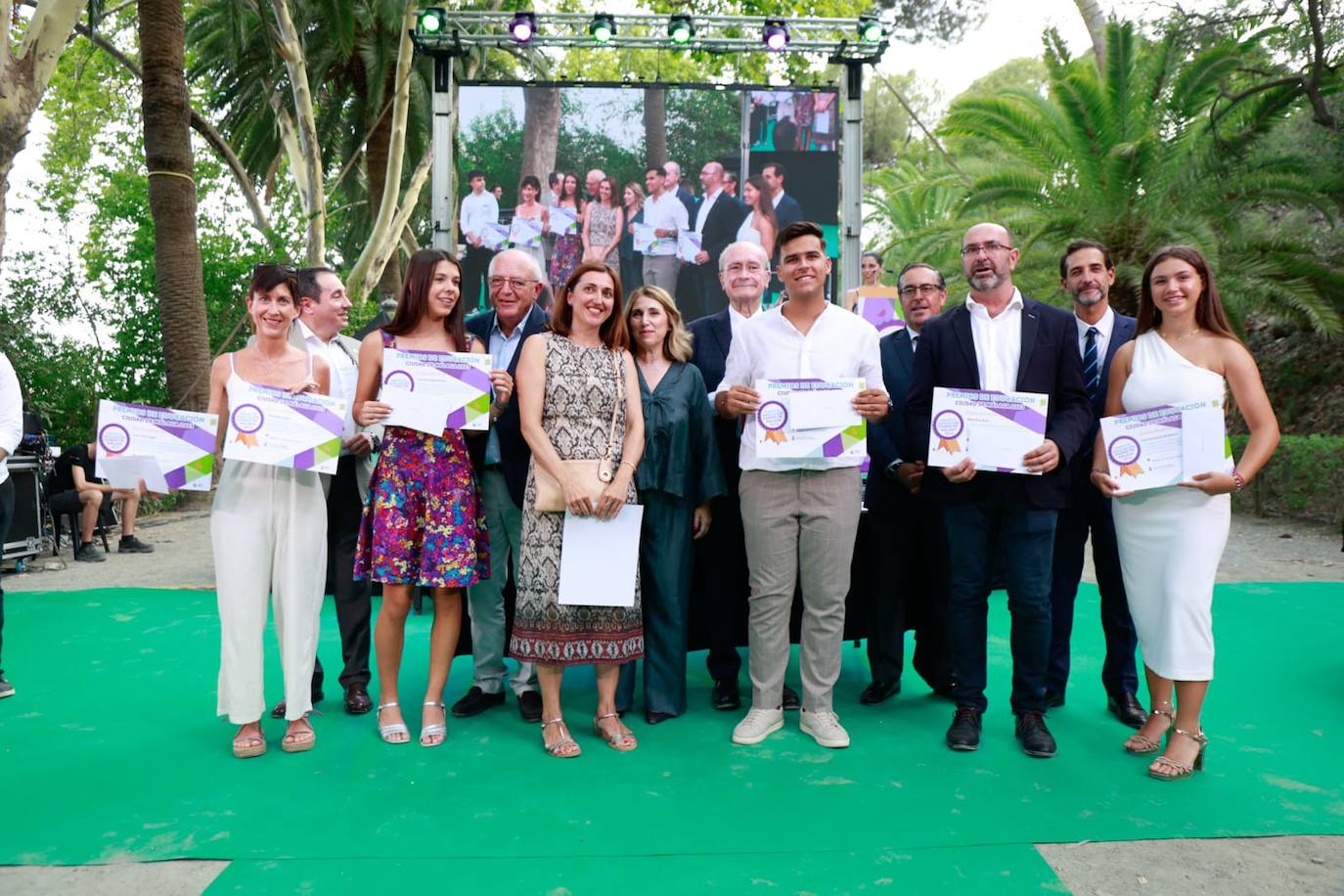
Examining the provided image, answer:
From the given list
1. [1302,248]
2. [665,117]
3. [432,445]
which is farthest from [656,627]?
[1302,248]

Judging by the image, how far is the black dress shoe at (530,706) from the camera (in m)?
4.36

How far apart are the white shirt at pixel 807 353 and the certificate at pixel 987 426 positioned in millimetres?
328

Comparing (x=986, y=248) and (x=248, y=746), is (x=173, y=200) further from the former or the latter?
(x=986, y=248)

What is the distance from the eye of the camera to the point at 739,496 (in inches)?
175

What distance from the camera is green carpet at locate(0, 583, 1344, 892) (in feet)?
9.74

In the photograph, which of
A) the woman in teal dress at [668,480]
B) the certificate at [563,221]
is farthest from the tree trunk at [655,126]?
the woman in teal dress at [668,480]

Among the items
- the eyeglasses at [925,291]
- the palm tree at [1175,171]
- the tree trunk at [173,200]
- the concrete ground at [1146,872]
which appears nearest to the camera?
the concrete ground at [1146,872]

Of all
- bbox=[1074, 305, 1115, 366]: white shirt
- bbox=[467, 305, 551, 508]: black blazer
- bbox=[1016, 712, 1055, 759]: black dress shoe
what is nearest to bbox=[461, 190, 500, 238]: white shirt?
bbox=[467, 305, 551, 508]: black blazer

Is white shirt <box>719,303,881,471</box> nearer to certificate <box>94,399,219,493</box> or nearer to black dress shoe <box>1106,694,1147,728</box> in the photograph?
black dress shoe <box>1106,694,1147,728</box>

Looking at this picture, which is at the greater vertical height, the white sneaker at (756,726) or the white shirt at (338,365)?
the white shirt at (338,365)

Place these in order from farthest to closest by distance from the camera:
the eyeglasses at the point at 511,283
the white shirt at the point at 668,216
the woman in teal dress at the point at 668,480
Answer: the white shirt at the point at 668,216 → the eyeglasses at the point at 511,283 → the woman in teal dress at the point at 668,480

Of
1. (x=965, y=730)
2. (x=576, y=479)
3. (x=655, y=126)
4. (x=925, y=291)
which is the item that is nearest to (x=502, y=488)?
(x=576, y=479)

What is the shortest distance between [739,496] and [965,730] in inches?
54.1

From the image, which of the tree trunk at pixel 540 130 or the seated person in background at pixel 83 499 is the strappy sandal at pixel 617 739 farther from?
the seated person in background at pixel 83 499
